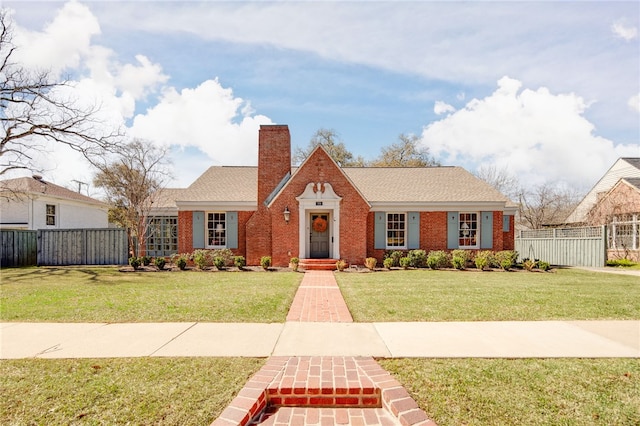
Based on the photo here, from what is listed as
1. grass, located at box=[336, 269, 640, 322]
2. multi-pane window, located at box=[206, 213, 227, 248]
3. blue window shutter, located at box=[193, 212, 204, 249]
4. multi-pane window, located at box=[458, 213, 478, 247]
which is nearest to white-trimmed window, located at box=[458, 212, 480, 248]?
multi-pane window, located at box=[458, 213, 478, 247]

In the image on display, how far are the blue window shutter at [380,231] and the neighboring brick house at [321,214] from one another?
0.05 metres

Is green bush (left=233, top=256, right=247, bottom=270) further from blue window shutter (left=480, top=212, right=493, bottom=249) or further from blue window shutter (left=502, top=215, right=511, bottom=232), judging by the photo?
blue window shutter (left=502, top=215, right=511, bottom=232)

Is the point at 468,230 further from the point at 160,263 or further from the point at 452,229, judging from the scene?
the point at 160,263

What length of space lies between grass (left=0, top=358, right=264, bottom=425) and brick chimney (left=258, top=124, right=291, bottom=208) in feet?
42.0

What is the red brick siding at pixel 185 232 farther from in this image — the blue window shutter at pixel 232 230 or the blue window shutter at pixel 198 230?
the blue window shutter at pixel 232 230

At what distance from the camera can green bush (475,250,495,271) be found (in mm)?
15323

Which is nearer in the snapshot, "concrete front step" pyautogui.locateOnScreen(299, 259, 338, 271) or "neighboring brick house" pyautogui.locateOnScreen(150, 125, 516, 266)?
"concrete front step" pyautogui.locateOnScreen(299, 259, 338, 271)

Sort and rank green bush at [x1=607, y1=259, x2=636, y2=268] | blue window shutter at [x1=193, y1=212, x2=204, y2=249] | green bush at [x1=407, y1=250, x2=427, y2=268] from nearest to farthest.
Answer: green bush at [x1=407, y1=250, x2=427, y2=268] < blue window shutter at [x1=193, y1=212, x2=204, y2=249] < green bush at [x1=607, y1=259, x2=636, y2=268]

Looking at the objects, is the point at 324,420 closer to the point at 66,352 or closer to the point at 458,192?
the point at 66,352

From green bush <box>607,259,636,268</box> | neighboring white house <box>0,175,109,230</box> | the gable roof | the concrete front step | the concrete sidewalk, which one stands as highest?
the gable roof

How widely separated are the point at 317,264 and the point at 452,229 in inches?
280

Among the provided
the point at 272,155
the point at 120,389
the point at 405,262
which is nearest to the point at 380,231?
the point at 405,262

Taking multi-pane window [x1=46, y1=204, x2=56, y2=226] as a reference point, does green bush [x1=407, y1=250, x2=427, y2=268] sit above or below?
below

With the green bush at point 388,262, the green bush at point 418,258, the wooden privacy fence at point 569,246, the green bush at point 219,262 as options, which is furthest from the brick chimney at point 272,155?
the wooden privacy fence at point 569,246
